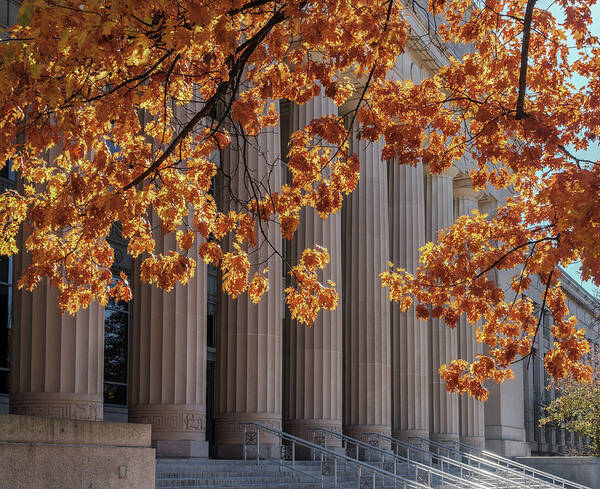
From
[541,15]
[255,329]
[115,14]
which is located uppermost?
[541,15]

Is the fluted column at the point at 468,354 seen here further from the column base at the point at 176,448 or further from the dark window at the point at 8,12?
the dark window at the point at 8,12

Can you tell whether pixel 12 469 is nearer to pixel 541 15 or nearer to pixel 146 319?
pixel 541 15

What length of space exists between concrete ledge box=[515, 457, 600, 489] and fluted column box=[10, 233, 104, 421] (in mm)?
30603

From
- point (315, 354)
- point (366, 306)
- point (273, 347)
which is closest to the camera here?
point (273, 347)

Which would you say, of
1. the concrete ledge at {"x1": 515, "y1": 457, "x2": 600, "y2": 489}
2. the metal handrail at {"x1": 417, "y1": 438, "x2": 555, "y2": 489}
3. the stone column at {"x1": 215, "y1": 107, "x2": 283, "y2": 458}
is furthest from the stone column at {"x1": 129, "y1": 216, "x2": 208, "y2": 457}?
Result: the concrete ledge at {"x1": 515, "y1": 457, "x2": 600, "y2": 489}

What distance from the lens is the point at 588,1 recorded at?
1264 centimetres

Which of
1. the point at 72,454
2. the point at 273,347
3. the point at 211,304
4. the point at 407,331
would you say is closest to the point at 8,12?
the point at 273,347

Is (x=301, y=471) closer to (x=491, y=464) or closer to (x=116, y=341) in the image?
(x=116, y=341)

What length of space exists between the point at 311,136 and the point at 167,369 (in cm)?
905

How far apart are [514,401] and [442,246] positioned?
116 ft

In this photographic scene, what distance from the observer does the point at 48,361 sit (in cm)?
1697

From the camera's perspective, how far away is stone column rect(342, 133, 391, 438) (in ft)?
100

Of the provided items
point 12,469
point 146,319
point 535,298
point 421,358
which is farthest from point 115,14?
point 535,298

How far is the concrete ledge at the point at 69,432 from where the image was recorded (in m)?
11.0
